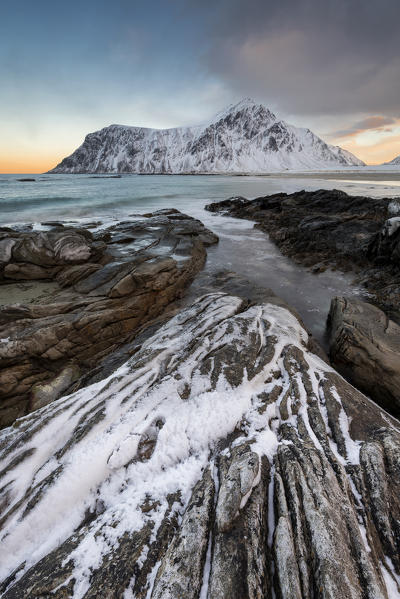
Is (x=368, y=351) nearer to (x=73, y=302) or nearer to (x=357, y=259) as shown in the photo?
(x=357, y=259)

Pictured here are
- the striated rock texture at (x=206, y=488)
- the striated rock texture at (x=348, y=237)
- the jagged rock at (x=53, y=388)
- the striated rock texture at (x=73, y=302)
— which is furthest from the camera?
the striated rock texture at (x=348, y=237)

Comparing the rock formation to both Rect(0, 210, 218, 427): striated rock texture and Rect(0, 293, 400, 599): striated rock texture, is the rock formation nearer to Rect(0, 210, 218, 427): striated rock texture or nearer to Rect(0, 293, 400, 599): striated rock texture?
Rect(0, 293, 400, 599): striated rock texture

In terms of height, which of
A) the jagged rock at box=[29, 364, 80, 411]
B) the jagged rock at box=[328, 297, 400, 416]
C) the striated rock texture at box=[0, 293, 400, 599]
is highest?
the striated rock texture at box=[0, 293, 400, 599]

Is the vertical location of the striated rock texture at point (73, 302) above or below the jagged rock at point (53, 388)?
above

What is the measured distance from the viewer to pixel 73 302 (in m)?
6.61

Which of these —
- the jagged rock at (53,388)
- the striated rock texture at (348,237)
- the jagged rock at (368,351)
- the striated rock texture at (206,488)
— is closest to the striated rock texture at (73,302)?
the jagged rock at (53,388)

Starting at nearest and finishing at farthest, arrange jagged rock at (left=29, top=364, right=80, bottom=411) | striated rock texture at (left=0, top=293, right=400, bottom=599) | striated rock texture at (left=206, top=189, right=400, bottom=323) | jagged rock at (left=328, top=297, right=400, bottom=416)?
striated rock texture at (left=0, top=293, right=400, bottom=599)
jagged rock at (left=328, top=297, right=400, bottom=416)
jagged rock at (left=29, top=364, right=80, bottom=411)
striated rock texture at (left=206, top=189, right=400, bottom=323)

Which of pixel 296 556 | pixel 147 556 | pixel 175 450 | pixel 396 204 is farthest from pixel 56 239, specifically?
pixel 396 204

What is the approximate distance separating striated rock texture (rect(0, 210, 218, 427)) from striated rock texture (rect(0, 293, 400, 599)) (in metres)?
1.82

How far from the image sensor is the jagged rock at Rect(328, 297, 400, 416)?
4.52 metres

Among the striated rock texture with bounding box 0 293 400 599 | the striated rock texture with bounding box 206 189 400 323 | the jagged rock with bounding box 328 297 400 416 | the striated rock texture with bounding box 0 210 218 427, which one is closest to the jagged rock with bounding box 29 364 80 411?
the striated rock texture with bounding box 0 210 218 427

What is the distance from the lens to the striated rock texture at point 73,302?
204 inches

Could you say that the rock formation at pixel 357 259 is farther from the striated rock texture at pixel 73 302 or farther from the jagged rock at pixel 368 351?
the striated rock texture at pixel 73 302

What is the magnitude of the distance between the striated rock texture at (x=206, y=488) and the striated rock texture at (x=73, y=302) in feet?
5.96
